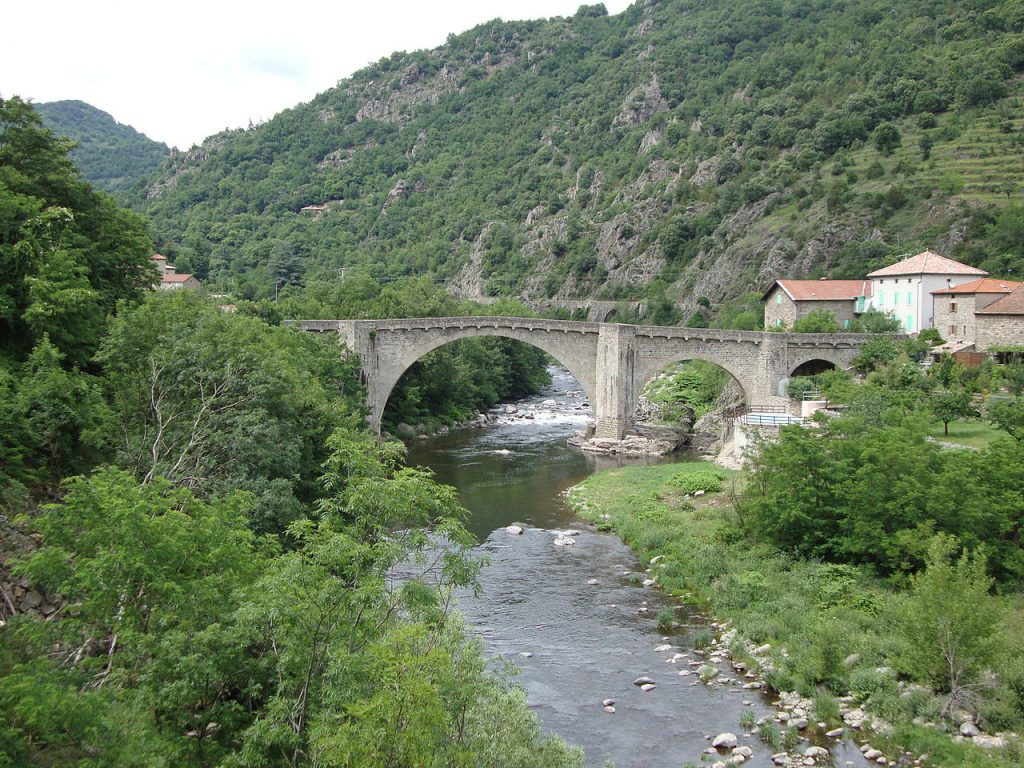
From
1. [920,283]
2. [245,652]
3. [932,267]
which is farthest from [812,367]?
[245,652]

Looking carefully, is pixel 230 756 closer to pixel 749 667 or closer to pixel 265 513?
pixel 265 513

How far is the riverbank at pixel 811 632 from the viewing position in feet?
45.9

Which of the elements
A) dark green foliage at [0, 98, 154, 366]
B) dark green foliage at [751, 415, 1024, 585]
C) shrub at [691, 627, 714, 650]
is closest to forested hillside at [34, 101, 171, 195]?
dark green foliage at [0, 98, 154, 366]

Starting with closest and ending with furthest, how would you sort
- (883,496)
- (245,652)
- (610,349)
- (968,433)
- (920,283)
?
(245,652) < (883,496) < (968,433) < (920,283) < (610,349)

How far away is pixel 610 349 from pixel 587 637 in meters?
25.7

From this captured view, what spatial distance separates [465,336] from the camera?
44.6 metres

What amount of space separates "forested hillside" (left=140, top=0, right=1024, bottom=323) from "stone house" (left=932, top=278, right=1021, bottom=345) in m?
12.2

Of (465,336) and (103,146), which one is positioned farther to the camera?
(103,146)

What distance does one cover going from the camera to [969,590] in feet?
48.0

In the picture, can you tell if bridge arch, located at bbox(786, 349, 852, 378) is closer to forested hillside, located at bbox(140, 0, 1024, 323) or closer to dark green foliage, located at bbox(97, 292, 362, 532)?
forested hillside, located at bbox(140, 0, 1024, 323)

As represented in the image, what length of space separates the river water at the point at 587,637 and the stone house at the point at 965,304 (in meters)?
19.6

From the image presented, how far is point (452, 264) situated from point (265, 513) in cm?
7848

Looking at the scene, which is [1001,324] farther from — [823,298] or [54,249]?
[54,249]

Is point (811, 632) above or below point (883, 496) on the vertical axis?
below
